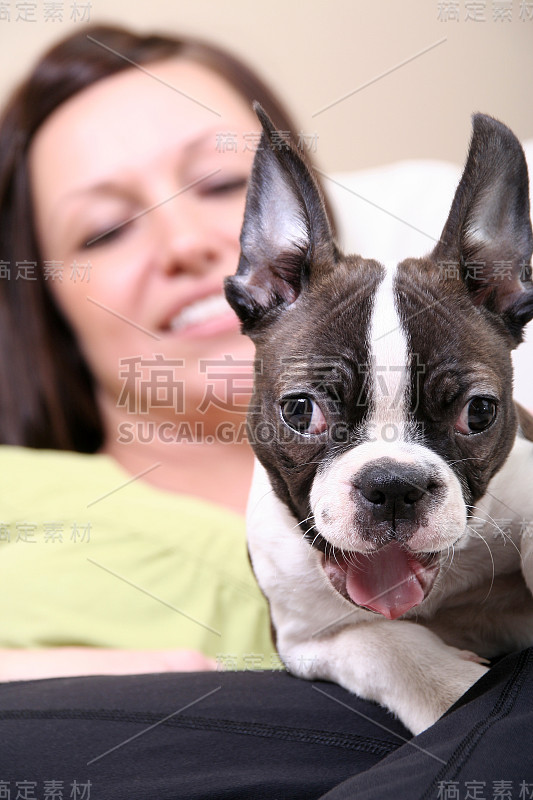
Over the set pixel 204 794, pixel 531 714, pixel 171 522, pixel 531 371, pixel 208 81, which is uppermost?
pixel 208 81

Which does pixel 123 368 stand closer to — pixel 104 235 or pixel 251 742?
pixel 104 235

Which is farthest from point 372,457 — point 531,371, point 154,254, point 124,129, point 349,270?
point 124,129

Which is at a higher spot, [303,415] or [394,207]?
[394,207]

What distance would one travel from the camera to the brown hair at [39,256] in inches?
115

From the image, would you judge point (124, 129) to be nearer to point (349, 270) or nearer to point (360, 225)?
point (360, 225)

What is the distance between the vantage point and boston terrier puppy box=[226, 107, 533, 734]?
1245 millimetres

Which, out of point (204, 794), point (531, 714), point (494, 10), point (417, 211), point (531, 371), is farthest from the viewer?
point (494, 10)

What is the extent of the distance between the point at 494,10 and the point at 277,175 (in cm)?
230

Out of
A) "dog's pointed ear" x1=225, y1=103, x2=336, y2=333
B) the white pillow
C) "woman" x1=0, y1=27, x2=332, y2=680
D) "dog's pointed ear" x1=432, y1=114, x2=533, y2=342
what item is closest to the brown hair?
"woman" x1=0, y1=27, x2=332, y2=680

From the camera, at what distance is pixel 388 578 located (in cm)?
130

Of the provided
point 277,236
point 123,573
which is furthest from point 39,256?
point 277,236

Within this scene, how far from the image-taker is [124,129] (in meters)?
2.88

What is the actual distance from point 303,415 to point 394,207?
56.9 inches

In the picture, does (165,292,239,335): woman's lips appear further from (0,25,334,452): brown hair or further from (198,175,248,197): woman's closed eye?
(0,25,334,452): brown hair
